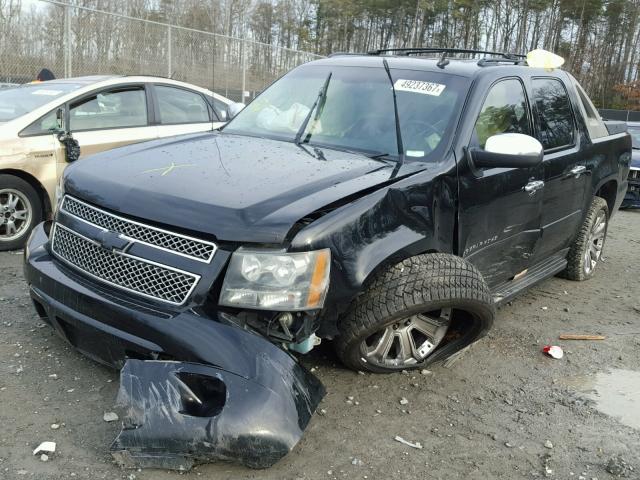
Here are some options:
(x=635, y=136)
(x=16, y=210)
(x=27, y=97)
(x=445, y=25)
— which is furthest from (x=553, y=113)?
(x=445, y=25)

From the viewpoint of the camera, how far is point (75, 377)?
10.4 feet

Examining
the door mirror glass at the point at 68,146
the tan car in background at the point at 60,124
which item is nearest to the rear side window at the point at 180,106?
the tan car in background at the point at 60,124

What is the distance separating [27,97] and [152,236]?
414cm

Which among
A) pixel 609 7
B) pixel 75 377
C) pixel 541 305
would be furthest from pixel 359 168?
pixel 609 7

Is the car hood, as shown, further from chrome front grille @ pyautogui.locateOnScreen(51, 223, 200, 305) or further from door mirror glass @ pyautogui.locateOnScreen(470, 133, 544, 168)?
door mirror glass @ pyautogui.locateOnScreen(470, 133, 544, 168)

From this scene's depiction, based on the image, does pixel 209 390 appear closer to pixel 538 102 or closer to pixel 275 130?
pixel 275 130

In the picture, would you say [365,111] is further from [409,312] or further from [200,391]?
[200,391]

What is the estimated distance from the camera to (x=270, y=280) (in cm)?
257

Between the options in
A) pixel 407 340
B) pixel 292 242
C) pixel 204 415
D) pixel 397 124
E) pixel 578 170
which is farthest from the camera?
pixel 578 170

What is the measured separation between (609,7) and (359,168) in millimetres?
51246

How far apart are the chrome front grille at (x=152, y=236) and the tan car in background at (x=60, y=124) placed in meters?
2.88

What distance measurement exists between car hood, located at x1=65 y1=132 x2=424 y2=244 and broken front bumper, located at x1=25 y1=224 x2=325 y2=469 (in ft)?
1.39

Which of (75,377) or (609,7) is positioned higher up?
(609,7)

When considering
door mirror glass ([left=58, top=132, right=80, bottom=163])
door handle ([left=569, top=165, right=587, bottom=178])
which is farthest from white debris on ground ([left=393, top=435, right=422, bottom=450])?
door mirror glass ([left=58, top=132, right=80, bottom=163])
